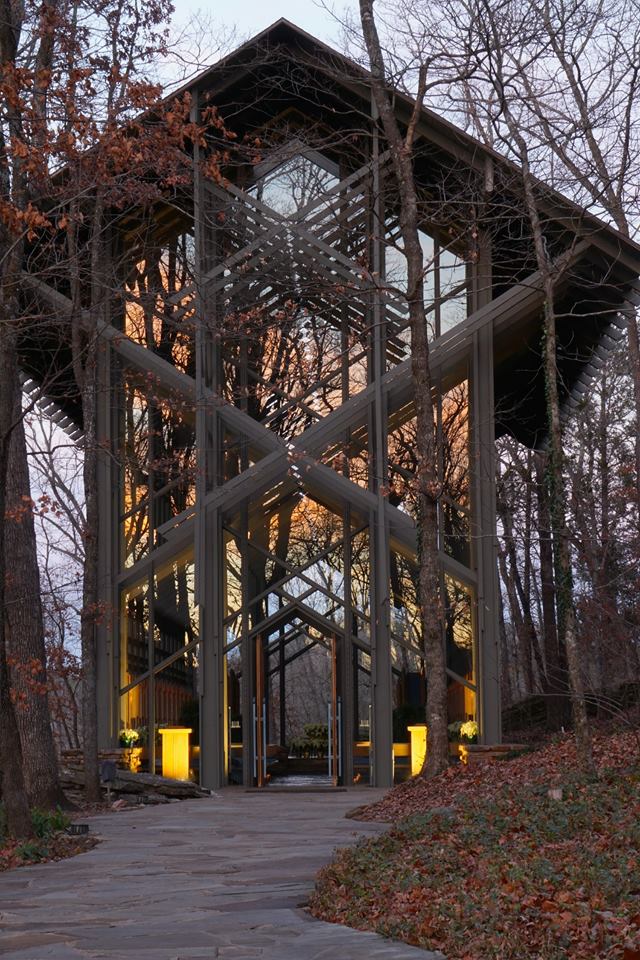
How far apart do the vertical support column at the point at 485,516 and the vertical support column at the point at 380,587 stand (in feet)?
4.63

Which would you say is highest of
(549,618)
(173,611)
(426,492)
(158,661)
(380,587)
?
(426,492)

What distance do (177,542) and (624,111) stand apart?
29.6ft

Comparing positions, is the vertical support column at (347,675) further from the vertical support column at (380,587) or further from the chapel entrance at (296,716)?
the vertical support column at (380,587)

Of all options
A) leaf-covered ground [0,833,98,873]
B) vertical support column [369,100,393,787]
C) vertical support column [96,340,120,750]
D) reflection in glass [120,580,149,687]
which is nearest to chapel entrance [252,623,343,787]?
vertical support column [369,100,393,787]

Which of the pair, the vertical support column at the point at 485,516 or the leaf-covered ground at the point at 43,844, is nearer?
the leaf-covered ground at the point at 43,844

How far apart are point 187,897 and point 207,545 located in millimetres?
11345

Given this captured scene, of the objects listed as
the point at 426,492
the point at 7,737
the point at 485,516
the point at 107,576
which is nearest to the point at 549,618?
the point at 485,516

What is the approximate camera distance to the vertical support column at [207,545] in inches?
693

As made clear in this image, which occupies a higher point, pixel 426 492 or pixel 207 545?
pixel 426 492

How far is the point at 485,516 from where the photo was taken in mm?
18359

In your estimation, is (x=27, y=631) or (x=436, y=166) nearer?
(x=27, y=631)

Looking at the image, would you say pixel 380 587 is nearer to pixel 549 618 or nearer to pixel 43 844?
pixel 43 844

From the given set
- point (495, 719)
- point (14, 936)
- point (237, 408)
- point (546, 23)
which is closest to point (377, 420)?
point (237, 408)

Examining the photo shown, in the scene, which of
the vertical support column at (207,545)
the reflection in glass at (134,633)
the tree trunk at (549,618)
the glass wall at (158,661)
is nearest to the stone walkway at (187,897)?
the vertical support column at (207,545)
